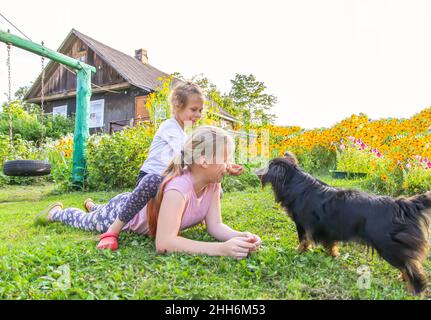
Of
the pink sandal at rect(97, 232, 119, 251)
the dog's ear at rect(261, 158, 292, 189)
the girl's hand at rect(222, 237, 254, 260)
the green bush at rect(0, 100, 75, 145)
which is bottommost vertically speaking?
the pink sandal at rect(97, 232, 119, 251)

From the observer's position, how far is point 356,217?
6.99 ft

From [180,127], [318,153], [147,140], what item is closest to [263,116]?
[318,153]

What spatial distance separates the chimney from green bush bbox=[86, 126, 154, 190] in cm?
1747

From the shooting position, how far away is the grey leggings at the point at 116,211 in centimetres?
261

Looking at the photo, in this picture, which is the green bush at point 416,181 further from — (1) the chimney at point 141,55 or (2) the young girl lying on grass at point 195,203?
(1) the chimney at point 141,55

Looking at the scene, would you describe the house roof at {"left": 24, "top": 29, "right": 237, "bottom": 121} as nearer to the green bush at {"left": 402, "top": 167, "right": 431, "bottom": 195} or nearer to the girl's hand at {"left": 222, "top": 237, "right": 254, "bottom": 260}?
the green bush at {"left": 402, "top": 167, "right": 431, "bottom": 195}

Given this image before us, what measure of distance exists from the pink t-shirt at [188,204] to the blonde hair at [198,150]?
7 cm

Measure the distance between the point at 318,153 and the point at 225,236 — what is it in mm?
5821

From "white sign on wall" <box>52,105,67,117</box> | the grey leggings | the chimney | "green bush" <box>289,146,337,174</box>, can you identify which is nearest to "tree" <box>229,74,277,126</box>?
the chimney

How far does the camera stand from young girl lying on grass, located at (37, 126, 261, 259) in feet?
7.53

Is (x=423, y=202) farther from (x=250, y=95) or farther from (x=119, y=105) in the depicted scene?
(x=250, y=95)

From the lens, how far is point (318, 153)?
7973 millimetres

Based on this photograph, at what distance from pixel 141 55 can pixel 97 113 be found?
6.52 m

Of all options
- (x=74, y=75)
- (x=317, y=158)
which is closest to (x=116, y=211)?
(x=317, y=158)
